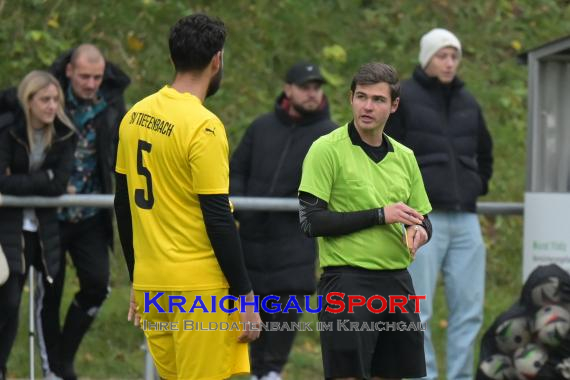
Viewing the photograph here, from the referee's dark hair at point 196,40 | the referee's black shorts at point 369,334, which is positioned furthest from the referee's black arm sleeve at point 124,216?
the referee's black shorts at point 369,334

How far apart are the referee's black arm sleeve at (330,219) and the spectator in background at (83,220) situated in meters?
2.83

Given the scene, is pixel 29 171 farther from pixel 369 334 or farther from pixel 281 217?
pixel 369 334

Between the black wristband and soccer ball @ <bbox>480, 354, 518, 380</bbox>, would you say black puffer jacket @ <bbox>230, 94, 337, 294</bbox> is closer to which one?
soccer ball @ <bbox>480, 354, 518, 380</bbox>

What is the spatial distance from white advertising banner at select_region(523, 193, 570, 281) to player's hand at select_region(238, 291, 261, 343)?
11.6 feet

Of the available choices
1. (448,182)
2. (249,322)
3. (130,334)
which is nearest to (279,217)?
(448,182)

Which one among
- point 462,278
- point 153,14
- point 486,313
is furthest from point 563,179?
point 153,14

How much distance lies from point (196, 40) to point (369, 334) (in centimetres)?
162

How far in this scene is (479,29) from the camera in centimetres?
1410

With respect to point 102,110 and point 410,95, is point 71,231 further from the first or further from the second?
point 410,95


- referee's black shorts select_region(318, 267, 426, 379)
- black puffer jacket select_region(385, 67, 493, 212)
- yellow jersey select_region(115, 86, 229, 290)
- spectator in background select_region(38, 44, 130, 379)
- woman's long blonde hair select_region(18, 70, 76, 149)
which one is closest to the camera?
yellow jersey select_region(115, 86, 229, 290)

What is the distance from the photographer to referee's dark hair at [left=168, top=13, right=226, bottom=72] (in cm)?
568

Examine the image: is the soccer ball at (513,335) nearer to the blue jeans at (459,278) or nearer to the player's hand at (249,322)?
the blue jeans at (459,278)

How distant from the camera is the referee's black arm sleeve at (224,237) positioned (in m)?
5.64

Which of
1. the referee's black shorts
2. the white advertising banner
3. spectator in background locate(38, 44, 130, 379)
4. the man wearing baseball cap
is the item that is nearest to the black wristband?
the referee's black shorts
